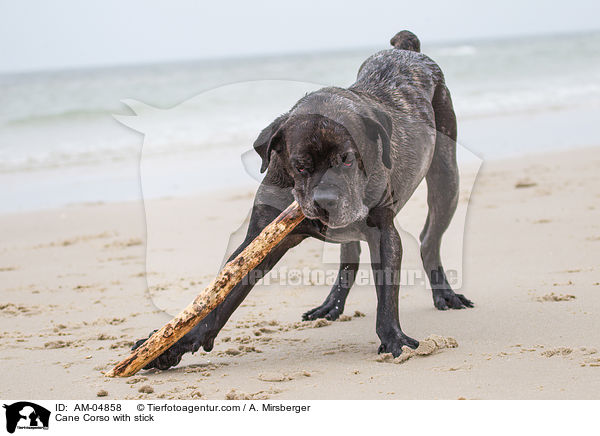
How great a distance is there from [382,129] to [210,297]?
4.23 ft

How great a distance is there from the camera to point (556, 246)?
6250 mm

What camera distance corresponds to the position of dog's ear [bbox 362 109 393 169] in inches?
157

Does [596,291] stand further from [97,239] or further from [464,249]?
[97,239]

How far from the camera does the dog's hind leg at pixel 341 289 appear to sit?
5.06 m

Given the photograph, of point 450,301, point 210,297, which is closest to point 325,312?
point 450,301

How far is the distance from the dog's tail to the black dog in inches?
20.4

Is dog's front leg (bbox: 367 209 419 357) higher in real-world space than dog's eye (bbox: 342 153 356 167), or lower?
lower

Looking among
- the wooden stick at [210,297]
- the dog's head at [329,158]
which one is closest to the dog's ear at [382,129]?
the dog's head at [329,158]

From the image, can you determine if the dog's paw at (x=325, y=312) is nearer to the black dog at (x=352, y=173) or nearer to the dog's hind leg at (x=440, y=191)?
the black dog at (x=352, y=173)

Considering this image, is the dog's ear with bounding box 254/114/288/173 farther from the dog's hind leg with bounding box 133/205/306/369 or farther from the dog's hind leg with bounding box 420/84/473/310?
the dog's hind leg with bounding box 420/84/473/310

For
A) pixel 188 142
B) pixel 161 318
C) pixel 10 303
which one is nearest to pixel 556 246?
pixel 161 318
